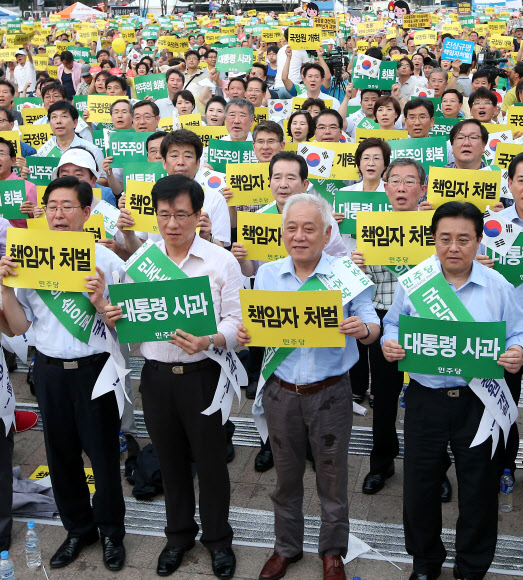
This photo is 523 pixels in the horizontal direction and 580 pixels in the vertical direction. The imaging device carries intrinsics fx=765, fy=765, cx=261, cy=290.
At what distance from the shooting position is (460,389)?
3953 mm

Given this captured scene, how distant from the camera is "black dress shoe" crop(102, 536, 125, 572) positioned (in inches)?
179

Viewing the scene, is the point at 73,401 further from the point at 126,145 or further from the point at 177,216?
the point at 126,145

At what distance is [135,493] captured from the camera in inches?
208

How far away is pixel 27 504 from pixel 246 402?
2138 millimetres

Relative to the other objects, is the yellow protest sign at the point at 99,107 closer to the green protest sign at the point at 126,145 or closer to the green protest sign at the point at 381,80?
the green protest sign at the point at 126,145

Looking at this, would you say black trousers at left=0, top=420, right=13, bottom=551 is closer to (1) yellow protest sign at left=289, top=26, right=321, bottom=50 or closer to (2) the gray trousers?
(2) the gray trousers

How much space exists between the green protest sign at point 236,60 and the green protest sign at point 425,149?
18.7 ft

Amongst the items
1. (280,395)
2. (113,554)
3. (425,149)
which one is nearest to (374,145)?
(425,149)

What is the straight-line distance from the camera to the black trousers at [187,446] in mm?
4230

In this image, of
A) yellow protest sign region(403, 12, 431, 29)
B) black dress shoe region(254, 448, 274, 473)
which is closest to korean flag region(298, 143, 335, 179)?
black dress shoe region(254, 448, 274, 473)

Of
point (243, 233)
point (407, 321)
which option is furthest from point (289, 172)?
point (407, 321)

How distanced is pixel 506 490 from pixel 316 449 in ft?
5.33

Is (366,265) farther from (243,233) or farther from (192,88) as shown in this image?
(192,88)

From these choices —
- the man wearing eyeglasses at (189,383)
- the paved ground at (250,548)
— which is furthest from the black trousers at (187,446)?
the paved ground at (250,548)
